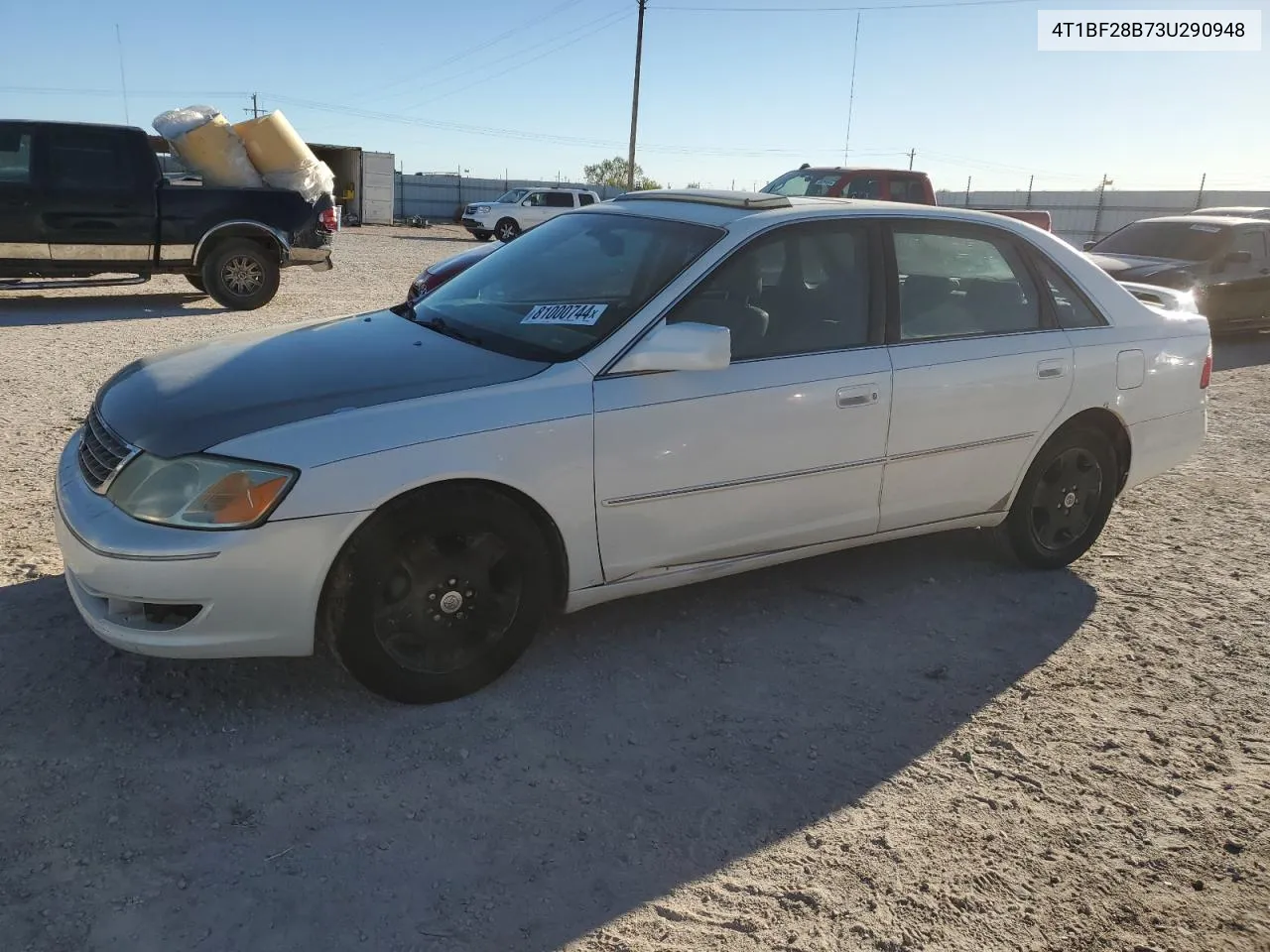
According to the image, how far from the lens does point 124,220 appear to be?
10.6 meters

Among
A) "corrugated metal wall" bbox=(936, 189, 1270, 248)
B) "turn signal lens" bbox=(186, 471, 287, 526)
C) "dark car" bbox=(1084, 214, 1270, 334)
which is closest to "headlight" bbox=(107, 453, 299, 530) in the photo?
"turn signal lens" bbox=(186, 471, 287, 526)

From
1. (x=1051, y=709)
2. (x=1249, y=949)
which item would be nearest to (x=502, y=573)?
(x=1051, y=709)

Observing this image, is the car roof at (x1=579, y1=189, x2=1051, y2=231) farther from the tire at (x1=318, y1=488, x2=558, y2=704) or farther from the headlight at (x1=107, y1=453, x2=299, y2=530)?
the headlight at (x1=107, y1=453, x2=299, y2=530)

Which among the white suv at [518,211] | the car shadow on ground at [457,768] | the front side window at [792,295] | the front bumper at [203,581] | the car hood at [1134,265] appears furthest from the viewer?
the white suv at [518,211]

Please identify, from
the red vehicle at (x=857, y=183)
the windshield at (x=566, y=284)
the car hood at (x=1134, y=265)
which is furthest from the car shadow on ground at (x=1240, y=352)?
the windshield at (x=566, y=284)

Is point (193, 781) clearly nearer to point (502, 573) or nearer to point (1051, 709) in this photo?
point (502, 573)

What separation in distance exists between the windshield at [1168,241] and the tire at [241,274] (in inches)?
392

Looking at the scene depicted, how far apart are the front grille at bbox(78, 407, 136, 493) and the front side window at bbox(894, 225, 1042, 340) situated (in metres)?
2.80

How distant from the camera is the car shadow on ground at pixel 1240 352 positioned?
11008 mm

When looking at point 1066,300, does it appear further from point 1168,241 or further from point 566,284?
point 1168,241

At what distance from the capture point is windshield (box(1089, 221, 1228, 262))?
11703 mm

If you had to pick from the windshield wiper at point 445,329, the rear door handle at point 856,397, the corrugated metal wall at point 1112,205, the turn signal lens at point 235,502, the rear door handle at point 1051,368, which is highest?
the corrugated metal wall at point 1112,205

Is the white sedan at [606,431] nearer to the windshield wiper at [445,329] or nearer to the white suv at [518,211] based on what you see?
the windshield wiper at [445,329]

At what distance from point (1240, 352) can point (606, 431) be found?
1152 centimetres
